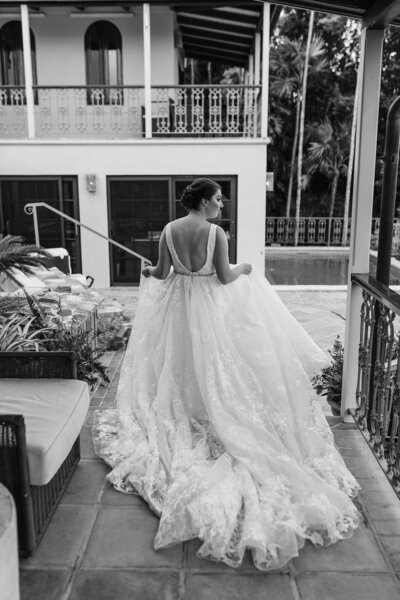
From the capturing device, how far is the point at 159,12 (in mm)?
11078

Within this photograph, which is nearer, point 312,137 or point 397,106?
point 397,106

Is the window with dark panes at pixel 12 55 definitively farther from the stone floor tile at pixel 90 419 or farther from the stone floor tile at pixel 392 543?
the stone floor tile at pixel 392 543

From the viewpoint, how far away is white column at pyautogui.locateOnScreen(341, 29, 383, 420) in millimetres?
3238

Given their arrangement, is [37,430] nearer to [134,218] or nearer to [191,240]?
[191,240]

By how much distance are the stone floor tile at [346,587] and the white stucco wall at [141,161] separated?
8846 mm

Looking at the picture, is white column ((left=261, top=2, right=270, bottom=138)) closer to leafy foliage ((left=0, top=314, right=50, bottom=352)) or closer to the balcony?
the balcony

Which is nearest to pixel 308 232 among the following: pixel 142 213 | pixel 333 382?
pixel 142 213

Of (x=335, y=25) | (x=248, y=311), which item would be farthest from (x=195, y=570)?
(x=335, y=25)

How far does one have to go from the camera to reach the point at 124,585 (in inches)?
82.8

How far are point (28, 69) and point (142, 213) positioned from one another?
3.34m

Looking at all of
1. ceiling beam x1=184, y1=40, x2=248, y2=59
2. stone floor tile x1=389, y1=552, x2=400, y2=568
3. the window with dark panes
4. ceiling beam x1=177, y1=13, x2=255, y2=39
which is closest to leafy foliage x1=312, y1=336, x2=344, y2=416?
stone floor tile x1=389, y1=552, x2=400, y2=568

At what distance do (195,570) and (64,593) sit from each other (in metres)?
0.51

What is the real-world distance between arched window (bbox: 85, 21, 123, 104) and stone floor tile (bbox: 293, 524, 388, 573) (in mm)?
10541

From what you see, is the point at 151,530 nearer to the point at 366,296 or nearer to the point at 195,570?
the point at 195,570
